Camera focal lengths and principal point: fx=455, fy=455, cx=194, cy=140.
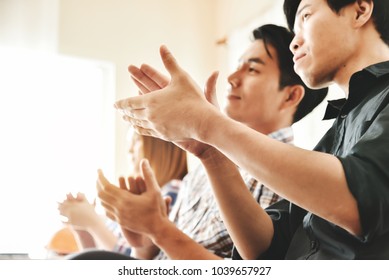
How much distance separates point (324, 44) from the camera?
0.69 meters

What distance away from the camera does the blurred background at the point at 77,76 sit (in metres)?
1.15

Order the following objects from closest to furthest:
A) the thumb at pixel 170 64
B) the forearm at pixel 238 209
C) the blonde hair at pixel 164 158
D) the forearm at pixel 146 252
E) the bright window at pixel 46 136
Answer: the thumb at pixel 170 64 < the forearm at pixel 238 209 < the forearm at pixel 146 252 < the bright window at pixel 46 136 < the blonde hair at pixel 164 158

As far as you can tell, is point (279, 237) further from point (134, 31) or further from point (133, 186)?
point (134, 31)

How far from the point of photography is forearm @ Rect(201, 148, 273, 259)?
716 mm

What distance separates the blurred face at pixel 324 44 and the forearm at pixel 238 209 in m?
0.20

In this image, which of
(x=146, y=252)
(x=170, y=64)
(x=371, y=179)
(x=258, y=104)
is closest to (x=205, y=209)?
(x=146, y=252)

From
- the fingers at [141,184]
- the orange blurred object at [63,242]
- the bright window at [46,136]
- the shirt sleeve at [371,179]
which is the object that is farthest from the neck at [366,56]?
the orange blurred object at [63,242]

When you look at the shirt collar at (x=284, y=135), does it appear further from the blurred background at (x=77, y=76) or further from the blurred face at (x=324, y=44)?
the blurred face at (x=324, y=44)

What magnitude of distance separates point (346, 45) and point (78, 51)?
2.69 ft

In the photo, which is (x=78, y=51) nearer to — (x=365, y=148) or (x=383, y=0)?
(x=383, y=0)

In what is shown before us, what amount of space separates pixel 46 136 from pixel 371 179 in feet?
3.40

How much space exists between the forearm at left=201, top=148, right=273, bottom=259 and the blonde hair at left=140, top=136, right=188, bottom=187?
749 mm

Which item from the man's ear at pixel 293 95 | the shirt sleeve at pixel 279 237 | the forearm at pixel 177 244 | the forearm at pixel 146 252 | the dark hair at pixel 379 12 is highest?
the dark hair at pixel 379 12
